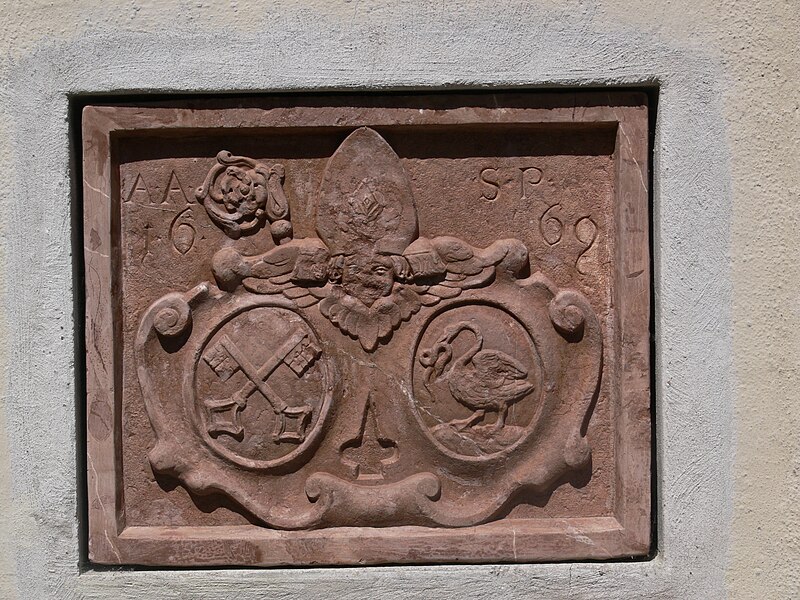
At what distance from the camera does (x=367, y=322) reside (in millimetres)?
2811

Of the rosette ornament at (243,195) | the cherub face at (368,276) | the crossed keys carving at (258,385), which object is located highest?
the rosette ornament at (243,195)

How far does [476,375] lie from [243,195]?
100 cm

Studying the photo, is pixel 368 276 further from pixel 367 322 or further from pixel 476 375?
pixel 476 375

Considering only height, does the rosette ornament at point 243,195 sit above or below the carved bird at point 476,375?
above

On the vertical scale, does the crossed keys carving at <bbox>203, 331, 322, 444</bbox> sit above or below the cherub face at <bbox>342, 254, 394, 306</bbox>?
below

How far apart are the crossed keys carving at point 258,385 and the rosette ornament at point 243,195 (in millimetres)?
387

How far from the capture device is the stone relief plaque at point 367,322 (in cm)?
278

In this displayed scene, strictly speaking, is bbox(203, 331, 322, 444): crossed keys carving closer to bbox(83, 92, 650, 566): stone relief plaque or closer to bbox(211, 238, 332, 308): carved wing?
bbox(83, 92, 650, 566): stone relief plaque

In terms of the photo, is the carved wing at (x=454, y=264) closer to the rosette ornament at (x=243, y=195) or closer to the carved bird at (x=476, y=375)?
the carved bird at (x=476, y=375)

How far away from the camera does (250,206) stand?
2799 millimetres

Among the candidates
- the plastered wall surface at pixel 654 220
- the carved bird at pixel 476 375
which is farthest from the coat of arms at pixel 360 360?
the plastered wall surface at pixel 654 220

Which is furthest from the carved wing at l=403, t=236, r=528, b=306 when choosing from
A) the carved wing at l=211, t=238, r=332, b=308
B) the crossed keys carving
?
the crossed keys carving

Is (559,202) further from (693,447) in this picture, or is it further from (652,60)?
(693,447)

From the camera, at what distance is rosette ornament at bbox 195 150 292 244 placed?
110 inches
